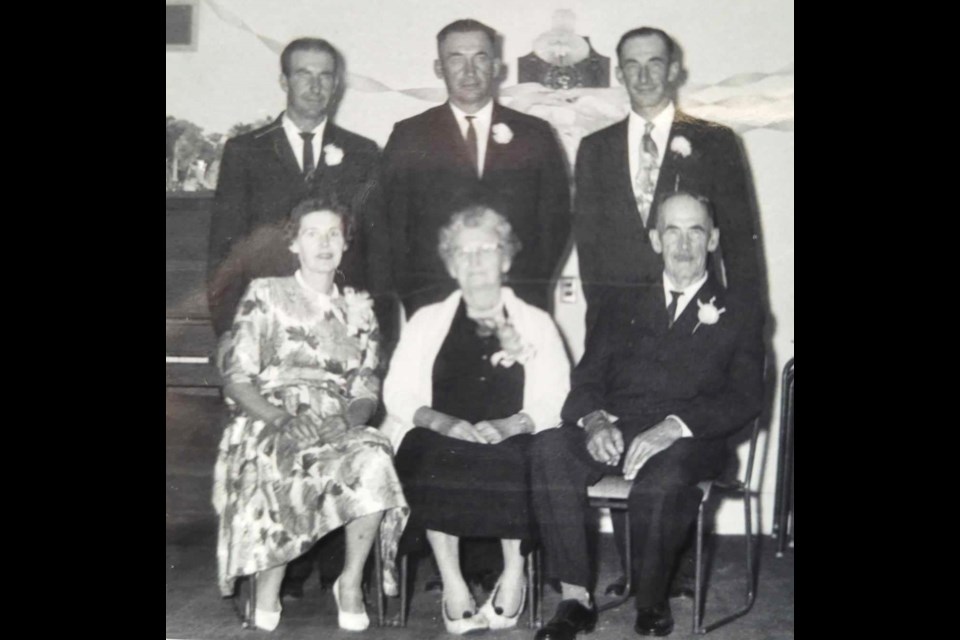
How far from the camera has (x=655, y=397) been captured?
3.70 metres

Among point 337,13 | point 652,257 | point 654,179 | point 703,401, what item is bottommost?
point 703,401

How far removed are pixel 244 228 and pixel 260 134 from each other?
35cm

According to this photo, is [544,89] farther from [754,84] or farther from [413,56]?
[754,84]

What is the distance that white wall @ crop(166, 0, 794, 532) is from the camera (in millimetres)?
3631

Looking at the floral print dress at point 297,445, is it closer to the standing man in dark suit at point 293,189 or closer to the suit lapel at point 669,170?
the standing man in dark suit at point 293,189

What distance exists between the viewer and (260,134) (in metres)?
3.89

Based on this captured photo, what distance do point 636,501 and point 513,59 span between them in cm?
158

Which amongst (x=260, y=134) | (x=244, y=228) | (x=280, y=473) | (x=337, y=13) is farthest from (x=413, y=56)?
(x=280, y=473)

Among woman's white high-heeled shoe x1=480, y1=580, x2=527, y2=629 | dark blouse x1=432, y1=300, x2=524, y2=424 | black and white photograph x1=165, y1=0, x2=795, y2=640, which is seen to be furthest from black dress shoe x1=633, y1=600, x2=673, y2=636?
dark blouse x1=432, y1=300, x2=524, y2=424

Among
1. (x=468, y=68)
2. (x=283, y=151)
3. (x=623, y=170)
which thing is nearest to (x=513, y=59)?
(x=468, y=68)

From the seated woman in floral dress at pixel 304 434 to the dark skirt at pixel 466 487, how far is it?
0.06 metres

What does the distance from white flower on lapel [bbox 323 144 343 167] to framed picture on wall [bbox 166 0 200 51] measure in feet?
1.99

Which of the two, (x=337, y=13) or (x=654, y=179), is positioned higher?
(x=337, y=13)

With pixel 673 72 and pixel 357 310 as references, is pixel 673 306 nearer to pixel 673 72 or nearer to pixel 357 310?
pixel 673 72
